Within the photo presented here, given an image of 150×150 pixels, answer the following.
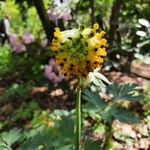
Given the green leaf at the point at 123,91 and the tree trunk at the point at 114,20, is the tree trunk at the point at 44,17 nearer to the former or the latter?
the tree trunk at the point at 114,20

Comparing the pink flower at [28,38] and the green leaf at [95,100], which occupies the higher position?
the green leaf at [95,100]

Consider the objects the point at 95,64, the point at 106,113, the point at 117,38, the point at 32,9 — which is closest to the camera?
the point at 95,64

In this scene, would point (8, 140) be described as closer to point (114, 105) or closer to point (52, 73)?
point (114, 105)

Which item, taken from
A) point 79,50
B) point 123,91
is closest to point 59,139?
point 123,91

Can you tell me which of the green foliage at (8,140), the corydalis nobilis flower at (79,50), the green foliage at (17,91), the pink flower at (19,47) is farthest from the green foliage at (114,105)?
the pink flower at (19,47)

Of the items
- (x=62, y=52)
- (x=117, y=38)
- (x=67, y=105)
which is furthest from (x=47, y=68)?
(x=62, y=52)

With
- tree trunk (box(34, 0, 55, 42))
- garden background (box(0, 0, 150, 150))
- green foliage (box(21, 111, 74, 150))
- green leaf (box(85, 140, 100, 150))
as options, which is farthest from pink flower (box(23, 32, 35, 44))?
green leaf (box(85, 140, 100, 150))

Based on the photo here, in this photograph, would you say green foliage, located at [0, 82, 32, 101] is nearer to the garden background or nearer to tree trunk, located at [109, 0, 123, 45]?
the garden background

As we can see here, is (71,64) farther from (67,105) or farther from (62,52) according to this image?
(67,105)
